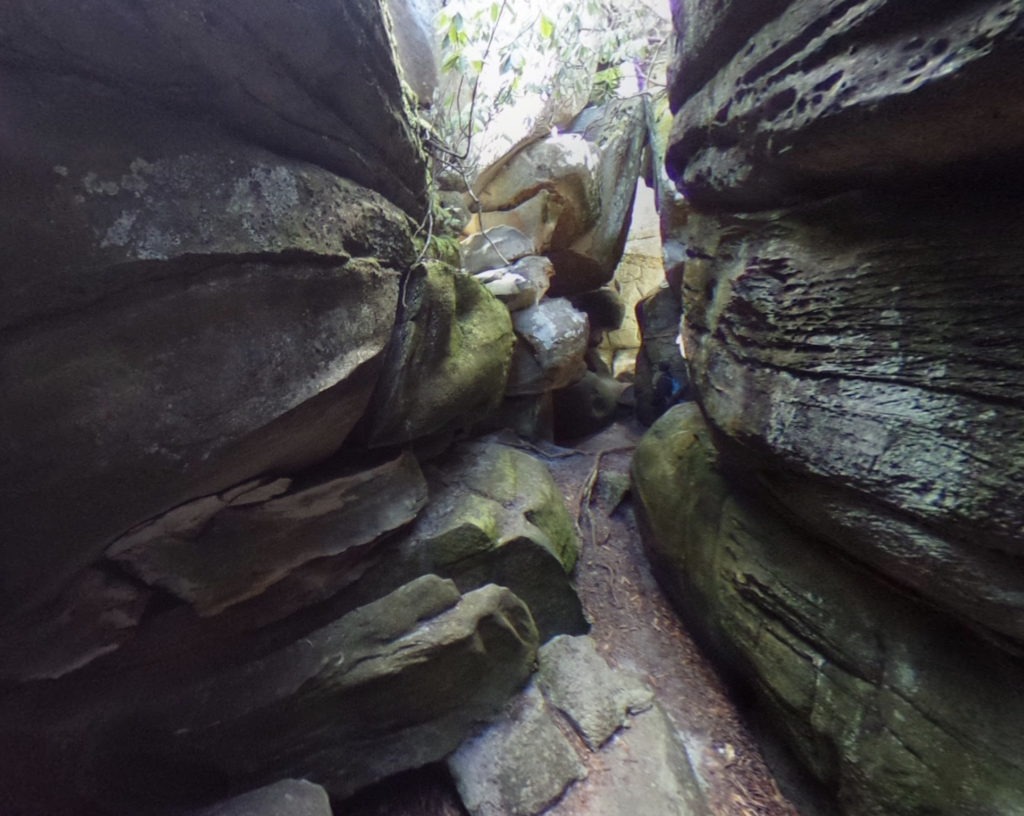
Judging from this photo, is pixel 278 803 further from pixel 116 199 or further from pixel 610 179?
pixel 610 179

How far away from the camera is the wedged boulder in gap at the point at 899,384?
6.52 ft

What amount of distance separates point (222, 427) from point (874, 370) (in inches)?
124

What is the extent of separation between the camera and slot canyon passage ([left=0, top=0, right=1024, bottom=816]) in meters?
1.96

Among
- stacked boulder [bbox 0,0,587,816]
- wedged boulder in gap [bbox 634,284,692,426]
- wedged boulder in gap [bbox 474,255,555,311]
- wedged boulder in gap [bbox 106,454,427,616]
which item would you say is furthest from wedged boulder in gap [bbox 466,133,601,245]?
wedged boulder in gap [bbox 106,454,427,616]

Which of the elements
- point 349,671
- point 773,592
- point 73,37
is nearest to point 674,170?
point 773,592

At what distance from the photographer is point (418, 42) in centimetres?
411

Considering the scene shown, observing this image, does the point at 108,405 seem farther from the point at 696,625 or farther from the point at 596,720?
the point at 696,625

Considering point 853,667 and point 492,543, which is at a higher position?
point 853,667

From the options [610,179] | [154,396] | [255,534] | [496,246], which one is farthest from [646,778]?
[610,179]

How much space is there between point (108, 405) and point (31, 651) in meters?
1.32

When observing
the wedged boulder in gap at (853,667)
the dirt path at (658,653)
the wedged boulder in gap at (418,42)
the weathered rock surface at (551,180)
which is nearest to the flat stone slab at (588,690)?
the dirt path at (658,653)

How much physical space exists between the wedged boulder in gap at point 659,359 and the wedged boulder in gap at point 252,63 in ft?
20.6

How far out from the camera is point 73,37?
5.86 feet

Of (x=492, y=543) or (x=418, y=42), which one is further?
(x=418, y=42)
